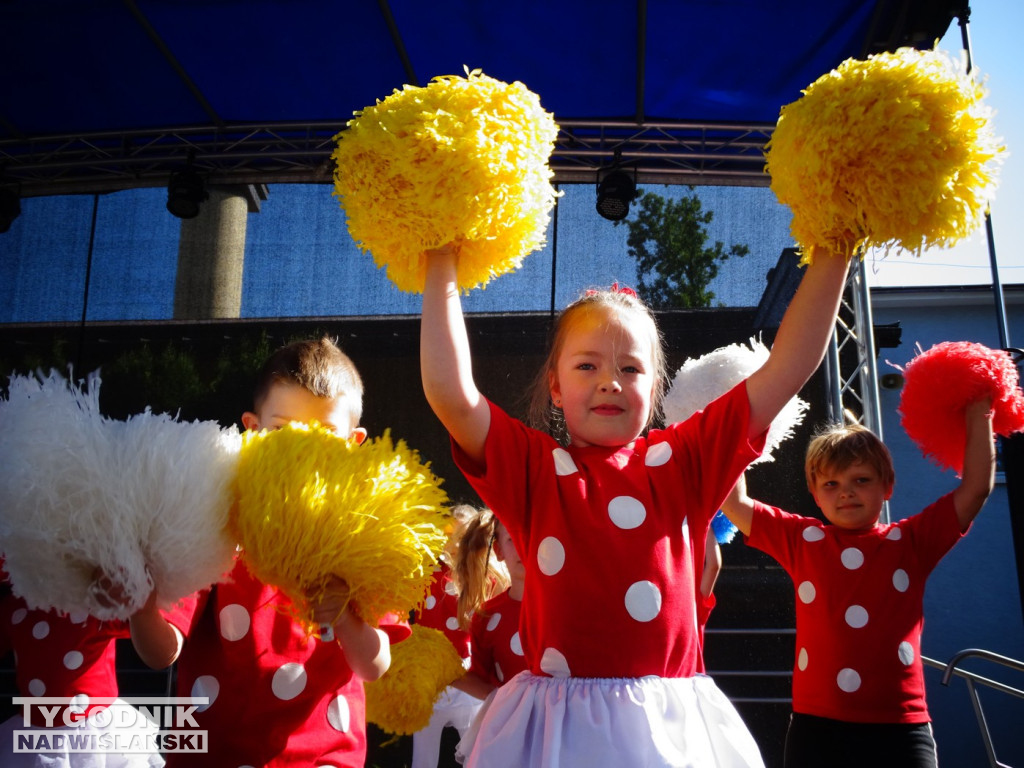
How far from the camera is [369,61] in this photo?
408 centimetres

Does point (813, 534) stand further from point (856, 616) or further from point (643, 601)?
point (643, 601)

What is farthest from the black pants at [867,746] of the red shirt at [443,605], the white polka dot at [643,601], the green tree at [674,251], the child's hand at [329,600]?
the green tree at [674,251]

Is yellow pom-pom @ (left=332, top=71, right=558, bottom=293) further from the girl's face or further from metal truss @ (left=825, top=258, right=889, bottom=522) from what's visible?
metal truss @ (left=825, top=258, right=889, bottom=522)

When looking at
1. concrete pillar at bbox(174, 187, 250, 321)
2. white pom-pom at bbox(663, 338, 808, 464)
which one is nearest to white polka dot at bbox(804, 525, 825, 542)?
white pom-pom at bbox(663, 338, 808, 464)

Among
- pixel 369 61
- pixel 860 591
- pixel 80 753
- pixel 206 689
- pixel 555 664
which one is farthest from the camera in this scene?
pixel 369 61

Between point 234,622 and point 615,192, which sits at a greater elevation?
point 615,192

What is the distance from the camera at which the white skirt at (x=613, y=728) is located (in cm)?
128

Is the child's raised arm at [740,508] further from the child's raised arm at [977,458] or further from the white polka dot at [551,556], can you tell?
the white polka dot at [551,556]

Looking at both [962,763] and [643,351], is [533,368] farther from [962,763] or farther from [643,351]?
[962,763]

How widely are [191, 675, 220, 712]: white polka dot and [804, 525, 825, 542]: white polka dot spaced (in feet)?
6.44

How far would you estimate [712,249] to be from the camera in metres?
4.83

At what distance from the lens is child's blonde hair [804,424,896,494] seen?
112 inches

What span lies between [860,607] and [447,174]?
2064 mm

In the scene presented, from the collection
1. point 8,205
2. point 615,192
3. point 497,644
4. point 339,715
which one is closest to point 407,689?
point 339,715
